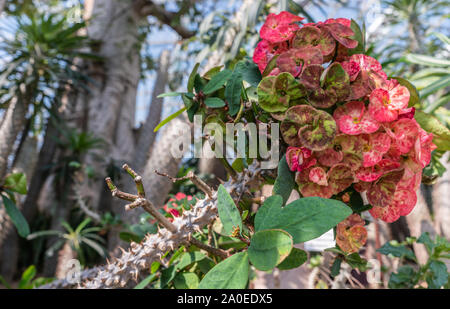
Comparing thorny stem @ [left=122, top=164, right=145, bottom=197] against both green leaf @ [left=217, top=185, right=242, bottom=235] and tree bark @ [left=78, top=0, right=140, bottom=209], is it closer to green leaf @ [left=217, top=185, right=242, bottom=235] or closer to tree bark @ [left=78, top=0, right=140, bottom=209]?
green leaf @ [left=217, top=185, right=242, bottom=235]

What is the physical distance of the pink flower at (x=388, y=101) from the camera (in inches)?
11.4

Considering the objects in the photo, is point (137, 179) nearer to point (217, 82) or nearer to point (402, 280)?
point (217, 82)

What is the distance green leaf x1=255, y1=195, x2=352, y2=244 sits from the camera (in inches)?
9.5

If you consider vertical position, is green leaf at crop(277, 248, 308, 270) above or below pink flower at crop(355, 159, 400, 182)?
below

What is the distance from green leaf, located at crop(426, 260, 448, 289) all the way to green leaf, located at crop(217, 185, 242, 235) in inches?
19.7

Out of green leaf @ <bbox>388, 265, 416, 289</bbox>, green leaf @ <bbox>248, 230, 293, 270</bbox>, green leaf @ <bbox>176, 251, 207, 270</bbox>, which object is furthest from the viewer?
green leaf @ <bbox>388, 265, 416, 289</bbox>

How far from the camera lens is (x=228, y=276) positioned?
0.78 feet

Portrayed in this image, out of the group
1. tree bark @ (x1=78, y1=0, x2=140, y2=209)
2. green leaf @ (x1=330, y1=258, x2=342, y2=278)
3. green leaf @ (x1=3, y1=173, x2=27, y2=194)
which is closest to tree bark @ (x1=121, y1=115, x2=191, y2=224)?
green leaf @ (x1=3, y1=173, x2=27, y2=194)

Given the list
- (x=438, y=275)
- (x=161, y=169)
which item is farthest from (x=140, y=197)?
(x=161, y=169)

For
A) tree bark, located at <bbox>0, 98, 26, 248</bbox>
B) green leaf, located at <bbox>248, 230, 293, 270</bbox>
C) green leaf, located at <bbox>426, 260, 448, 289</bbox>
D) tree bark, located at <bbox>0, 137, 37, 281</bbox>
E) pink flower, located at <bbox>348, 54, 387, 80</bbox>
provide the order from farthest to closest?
tree bark, located at <bbox>0, 137, 37, 281</bbox>, tree bark, located at <bbox>0, 98, 26, 248</bbox>, green leaf, located at <bbox>426, 260, 448, 289</bbox>, pink flower, located at <bbox>348, 54, 387, 80</bbox>, green leaf, located at <bbox>248, 230, 293, 270</bbox>

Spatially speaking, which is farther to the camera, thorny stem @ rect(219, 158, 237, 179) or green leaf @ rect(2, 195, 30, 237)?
green leaf @ rect(2, 195, 30, 237)

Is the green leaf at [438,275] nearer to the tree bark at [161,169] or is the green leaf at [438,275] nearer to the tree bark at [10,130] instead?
the tree bark at [161,169]

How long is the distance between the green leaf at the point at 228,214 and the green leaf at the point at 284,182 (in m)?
0.05
